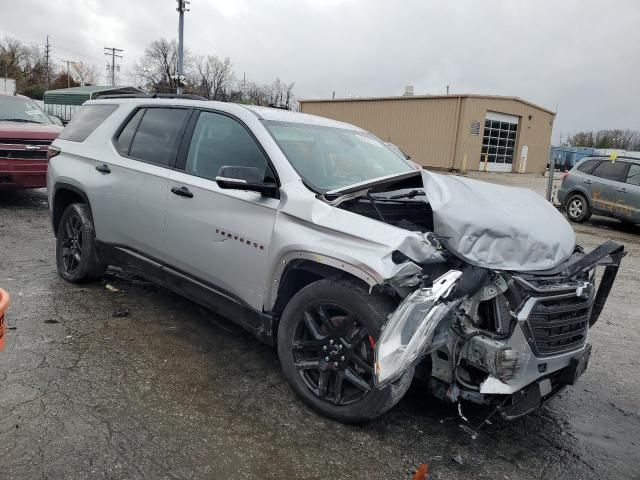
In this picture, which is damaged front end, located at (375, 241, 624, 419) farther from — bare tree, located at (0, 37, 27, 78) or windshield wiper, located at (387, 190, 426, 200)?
bare tree, located at (0, 37, 27, 78)

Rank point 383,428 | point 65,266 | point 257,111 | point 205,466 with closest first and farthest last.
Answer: point 205,466, point 383,428, point 257,111, point 65,266

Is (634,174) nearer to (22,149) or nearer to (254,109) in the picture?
(254,109)

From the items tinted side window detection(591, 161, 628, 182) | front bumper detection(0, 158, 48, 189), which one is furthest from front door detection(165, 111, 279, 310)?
tinted side window detection(591, 161, 628, 182)

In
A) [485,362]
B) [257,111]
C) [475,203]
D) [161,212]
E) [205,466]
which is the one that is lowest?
[205,466]

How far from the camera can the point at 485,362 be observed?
265cm

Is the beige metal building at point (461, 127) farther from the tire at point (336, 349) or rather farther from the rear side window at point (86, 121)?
the tire at point (336, 349)

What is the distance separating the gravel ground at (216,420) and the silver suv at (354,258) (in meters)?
0.30

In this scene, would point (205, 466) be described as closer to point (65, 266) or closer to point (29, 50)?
point (65, 266)

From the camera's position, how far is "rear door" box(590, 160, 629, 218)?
11633mm

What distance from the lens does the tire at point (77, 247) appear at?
487cm

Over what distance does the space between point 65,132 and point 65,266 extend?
4.51 feet

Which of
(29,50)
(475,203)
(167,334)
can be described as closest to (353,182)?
(475,203)

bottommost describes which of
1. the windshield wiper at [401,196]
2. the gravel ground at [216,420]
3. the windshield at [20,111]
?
the gravel ground at [216,420]

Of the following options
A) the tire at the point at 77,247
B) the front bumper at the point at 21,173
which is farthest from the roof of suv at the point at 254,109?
the front bumper at the point at 21,173
